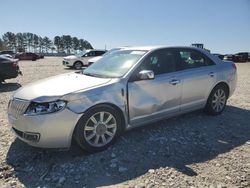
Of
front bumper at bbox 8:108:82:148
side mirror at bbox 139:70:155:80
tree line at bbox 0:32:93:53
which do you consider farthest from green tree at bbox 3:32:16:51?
front bumper at bbox 8:108:82:148

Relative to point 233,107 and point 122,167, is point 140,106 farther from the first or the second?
point 233,107

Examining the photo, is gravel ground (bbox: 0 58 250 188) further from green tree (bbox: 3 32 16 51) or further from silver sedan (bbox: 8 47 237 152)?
green tree (bbox: 3 32 16 51)

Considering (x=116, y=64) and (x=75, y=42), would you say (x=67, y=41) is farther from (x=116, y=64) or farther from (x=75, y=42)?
(x=116, y=64)

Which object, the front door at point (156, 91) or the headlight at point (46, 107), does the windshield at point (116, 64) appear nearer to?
the front door at point (156, 91)

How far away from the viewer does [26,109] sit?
3.92 meters

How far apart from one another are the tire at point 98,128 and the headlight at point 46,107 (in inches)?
13.8

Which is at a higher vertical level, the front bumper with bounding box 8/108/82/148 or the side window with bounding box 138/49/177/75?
the side window with bounding box 138/49/177/75

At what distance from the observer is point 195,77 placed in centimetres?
549

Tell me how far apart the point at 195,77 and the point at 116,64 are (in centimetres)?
159

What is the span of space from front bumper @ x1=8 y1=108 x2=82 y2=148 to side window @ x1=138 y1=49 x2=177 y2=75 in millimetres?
1573

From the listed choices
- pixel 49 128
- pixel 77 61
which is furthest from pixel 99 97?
pixel 77 61

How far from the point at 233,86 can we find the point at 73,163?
418 centimetres

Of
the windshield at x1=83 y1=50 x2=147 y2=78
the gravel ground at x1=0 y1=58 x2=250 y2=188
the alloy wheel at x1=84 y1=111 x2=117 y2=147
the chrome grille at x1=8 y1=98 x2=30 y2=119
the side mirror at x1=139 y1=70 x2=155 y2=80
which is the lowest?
the gravel ground at x1=0 y1=58 x2=250 y2=188

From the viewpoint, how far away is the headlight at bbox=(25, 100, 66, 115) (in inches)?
151
